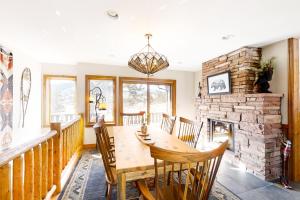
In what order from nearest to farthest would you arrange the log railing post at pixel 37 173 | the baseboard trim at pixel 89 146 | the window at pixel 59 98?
the log railing post at pixel 37 173
the baseboard trim at pixel 89 146
the window at pixel 59 98

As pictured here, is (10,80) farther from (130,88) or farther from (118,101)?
(130,88)

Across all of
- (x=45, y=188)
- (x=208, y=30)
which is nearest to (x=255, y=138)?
(x=208, y=30)

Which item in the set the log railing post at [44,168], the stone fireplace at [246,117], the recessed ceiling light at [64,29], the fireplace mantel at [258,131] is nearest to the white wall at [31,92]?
the recessed ceiling light at [64,29]

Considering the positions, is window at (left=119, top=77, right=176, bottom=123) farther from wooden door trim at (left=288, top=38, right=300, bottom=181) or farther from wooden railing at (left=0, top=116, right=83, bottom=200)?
wooden door trim at (left=288, top=38, right=300, bottom=181)

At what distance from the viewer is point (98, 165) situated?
3.22 metres

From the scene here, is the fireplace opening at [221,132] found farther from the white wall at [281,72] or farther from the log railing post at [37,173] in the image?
the log railing post at [37,173]

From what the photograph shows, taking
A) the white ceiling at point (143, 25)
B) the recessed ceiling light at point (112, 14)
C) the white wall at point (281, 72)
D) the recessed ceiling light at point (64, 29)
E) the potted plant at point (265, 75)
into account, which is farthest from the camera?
the potted plant at point (265, 75)

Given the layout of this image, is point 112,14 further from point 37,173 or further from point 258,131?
point 258,131

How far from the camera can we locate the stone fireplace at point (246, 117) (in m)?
2.68

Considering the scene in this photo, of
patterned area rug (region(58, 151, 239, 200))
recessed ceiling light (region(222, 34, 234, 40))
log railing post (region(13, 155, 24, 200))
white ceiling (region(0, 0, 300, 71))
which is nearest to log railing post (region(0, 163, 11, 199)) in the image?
log railing post (region(13, 155, 24, 200))

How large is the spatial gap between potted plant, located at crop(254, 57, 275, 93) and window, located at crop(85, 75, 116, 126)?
3.55 metres

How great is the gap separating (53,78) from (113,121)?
211 cm

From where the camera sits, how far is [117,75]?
470 cm

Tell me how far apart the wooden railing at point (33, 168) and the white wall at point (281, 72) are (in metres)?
3.69
